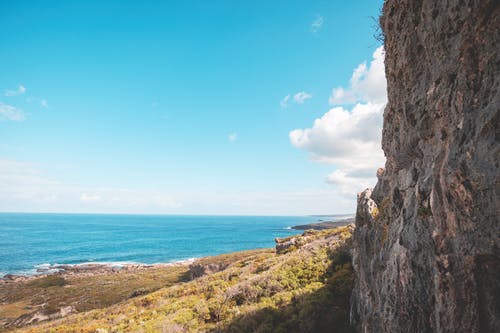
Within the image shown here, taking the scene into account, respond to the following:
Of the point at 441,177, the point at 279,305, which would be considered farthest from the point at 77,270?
the point at 441,177

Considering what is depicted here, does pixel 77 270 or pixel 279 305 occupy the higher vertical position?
pixel 279 305

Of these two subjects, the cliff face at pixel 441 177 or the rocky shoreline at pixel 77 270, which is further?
the rocky shoreline at pixel 77 270

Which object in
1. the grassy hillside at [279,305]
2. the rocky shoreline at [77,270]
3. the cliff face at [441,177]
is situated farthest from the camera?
the rocky shoreline at [77,270]

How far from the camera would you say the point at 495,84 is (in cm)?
471

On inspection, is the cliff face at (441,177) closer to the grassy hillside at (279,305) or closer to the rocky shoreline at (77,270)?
the grassy hillside at (279,305)

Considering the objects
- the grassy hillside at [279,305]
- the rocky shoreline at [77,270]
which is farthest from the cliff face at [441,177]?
the rocky shoreline at [77,270]

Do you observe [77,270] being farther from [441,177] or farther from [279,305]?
[441,177]

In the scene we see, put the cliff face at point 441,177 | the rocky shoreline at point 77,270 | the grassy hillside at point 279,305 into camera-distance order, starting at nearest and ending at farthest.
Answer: the cliff face at point 441,177 → the grassy hillside at point 279,305 → the rocky shoreline at point 77,270

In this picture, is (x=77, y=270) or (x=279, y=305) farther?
(x=77, y=270)

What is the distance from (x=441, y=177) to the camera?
5.52 meters

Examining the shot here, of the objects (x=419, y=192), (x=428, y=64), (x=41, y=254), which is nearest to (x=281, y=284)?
(x=419, y=192)

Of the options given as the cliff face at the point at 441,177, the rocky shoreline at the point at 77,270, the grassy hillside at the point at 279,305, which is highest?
the cliff face at the point at 441,177

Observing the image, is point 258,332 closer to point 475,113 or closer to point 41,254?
point 475,113

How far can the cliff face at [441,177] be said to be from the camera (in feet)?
15.2
